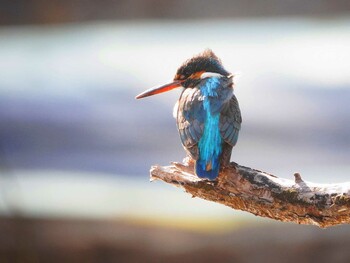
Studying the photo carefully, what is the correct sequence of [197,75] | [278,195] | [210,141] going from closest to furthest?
[278,195], [210,141], [197,75]

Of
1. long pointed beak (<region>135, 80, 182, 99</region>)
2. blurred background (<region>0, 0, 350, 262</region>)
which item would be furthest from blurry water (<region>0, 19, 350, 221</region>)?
long pointed beak (<region>135, 80, 182, 99</region>)

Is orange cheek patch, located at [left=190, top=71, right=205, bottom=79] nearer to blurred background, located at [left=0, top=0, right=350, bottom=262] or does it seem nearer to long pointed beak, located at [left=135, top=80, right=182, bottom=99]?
long pointed beak, located at [left=135, top=80, right=182, bottom=99]

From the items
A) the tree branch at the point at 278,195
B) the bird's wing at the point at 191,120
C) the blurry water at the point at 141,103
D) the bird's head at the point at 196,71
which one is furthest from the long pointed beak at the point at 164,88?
the blurry water at the point at 141,103

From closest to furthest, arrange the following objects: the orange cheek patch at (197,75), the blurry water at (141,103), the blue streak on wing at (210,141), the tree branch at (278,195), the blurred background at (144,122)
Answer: the tree branch at (278,195), the blue streak on wing at (210,141), the orange cheek patch at (197,75), the blurred background at (144,122), the blurry water at (141,103)

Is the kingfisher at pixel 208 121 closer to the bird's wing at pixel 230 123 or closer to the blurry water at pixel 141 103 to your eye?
the bird's wing at pixel 230 123

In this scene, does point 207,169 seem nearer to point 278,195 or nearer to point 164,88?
point 278,195

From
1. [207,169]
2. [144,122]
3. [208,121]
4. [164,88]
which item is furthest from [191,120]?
[144,122]
